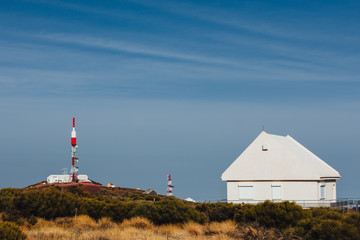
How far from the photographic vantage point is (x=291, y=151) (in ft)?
127

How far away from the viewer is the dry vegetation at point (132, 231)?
16.0 m

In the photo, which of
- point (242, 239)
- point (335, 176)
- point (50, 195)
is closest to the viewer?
point (242, 239)

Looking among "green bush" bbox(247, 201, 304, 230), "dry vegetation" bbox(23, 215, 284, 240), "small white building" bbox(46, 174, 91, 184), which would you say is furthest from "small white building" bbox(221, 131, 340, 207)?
"small white building" bbox(46, 174, 91, 184)

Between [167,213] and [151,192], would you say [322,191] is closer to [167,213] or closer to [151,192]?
[167,213]

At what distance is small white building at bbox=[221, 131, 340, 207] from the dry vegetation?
52.9 feet

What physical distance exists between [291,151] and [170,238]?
80.7 feet

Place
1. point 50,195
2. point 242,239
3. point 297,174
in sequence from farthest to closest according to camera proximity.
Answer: point 297,174 → point 50,195 → point 242,239

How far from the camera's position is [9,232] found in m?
13.5

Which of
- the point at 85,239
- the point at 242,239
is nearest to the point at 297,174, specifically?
the point at 242,239

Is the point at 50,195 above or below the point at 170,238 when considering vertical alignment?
above

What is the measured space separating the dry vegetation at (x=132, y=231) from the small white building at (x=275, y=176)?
16119 mm

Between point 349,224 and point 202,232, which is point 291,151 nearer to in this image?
point 202,232

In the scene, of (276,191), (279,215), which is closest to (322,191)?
(276,191)

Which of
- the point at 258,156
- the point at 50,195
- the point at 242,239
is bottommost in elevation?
the point at 242,239
